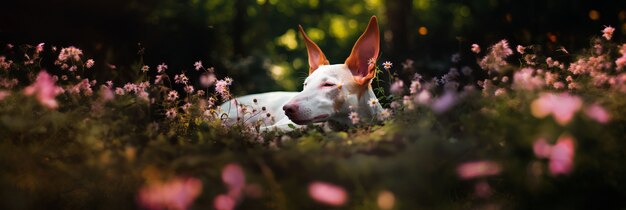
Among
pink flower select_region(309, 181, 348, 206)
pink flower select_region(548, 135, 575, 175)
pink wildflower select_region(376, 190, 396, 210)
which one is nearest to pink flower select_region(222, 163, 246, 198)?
pink flower select_region(309, 181, 348, 206)

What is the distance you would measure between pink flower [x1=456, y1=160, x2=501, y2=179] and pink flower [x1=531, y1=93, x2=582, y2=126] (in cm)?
32

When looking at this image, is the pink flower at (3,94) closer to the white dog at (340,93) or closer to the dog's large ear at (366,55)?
the white dog at (340,93)

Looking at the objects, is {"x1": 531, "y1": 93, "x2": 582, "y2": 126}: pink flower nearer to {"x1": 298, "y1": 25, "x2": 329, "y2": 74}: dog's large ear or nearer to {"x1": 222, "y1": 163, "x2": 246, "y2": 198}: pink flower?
{"x1": 222, "y1": 163, "x2": 246, "y2": 198}: pink flower

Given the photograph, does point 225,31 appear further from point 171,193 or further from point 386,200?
point 386,200

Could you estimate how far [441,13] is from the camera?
79.0ft

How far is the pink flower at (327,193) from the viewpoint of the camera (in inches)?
114

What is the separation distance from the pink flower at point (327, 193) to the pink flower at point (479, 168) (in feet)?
1.86

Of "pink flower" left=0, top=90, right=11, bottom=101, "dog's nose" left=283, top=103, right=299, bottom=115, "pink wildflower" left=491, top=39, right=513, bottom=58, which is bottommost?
"dog's nose" left=283, top=103, right=299, bottom=115

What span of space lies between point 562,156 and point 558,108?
0.22m

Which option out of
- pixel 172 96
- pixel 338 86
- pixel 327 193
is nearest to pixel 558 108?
pixel 327 193

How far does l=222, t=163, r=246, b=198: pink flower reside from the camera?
115 inches

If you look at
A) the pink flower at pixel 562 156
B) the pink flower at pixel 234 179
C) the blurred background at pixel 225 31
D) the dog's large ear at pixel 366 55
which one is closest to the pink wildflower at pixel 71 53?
the blurred background at pixel 225 31

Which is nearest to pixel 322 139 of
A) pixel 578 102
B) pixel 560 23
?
pixel 578 102

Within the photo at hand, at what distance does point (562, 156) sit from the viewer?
301 centimetres
